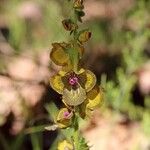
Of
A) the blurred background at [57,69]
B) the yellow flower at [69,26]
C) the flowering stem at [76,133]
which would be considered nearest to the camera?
the yellow flower at [69,26]

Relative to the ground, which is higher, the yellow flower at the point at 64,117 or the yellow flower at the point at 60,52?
the yellow flower at the point at 60,52

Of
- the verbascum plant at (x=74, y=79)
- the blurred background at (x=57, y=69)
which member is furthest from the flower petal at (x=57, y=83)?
the blurred background at (x=57, y=69)

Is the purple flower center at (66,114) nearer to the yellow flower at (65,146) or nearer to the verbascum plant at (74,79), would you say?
the verbascum plant at (74,79)

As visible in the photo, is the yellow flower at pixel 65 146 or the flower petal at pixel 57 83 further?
the yellow flower at pixel 65 146

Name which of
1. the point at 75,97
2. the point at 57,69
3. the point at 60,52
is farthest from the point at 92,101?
the point at 57,69

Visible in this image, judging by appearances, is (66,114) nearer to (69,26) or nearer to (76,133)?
(76,133)

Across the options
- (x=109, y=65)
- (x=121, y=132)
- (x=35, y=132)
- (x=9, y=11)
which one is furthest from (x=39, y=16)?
(x=35, y=132)

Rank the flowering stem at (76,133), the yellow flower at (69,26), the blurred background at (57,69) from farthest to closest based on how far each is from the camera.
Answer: the blurred background at (57,69), the flowering stem at (76,133), the yellow flower at (69,26)
